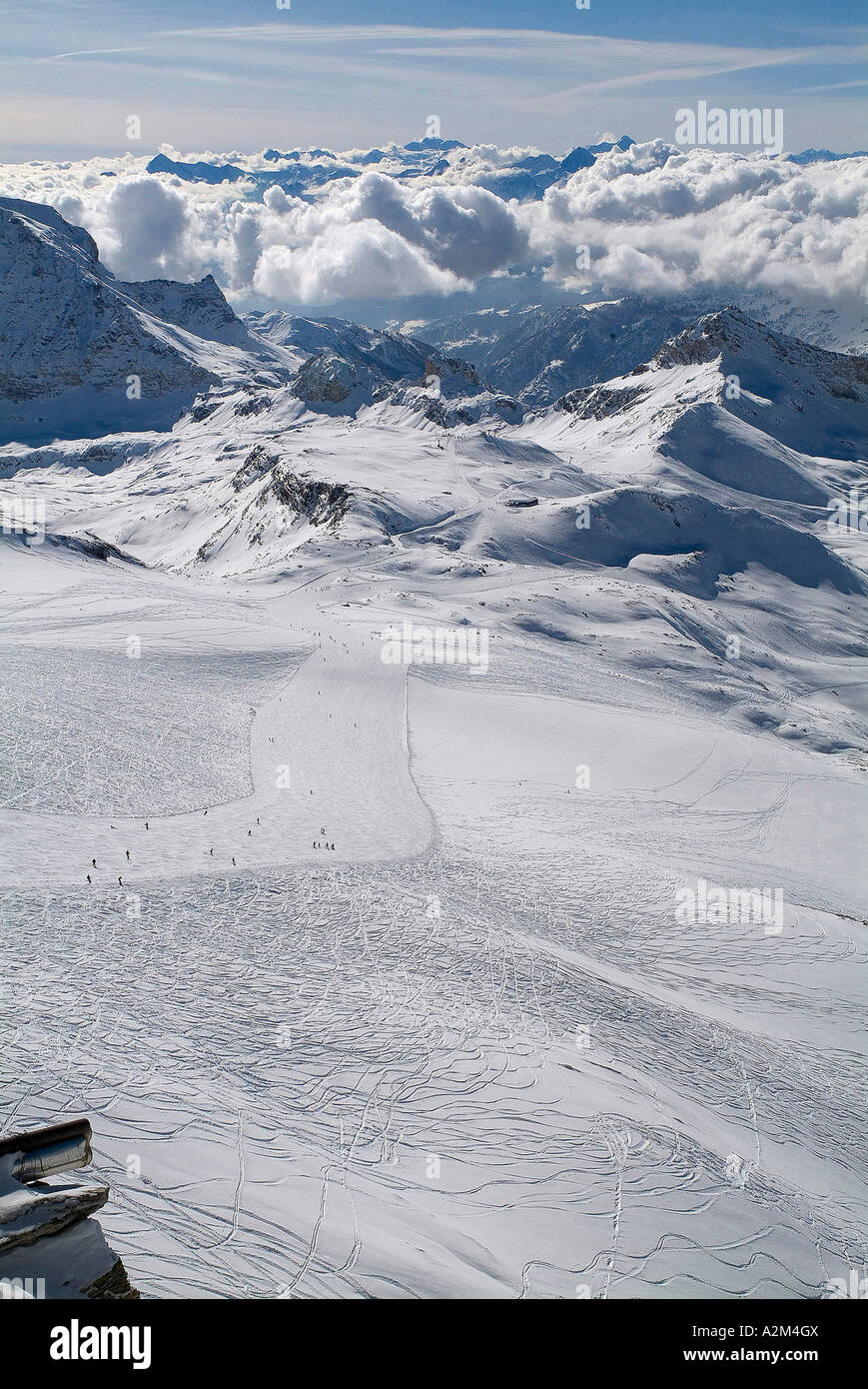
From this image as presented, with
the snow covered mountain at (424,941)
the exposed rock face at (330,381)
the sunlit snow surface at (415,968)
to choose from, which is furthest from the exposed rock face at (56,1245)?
the exposed rock face at (330,381)

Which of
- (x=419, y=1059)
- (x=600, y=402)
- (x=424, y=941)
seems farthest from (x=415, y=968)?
(x=600, y=402)

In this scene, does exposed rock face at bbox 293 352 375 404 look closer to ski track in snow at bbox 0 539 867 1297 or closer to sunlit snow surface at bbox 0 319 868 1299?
sunlit snow surface at bbox 0 319 868 1299

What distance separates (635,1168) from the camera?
12.9 meters

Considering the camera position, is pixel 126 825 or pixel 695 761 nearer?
pixel 126 825

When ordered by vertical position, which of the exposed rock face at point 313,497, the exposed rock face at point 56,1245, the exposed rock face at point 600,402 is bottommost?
the exposed rock face at point 56,1245

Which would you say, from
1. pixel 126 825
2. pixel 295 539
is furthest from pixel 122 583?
pixel 126 825

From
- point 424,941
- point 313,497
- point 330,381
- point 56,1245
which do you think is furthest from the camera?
point 330,381

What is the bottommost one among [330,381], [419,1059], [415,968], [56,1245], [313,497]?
[419,1059]

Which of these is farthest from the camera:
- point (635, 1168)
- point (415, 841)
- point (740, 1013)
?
point (415, 841)

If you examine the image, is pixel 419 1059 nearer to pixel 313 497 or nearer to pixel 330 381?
pixel 313 497

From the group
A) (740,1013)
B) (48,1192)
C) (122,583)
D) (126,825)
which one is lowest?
(740,1013)

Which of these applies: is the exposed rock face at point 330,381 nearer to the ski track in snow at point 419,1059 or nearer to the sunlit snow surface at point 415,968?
the sunlit snow surface at point 415,968
